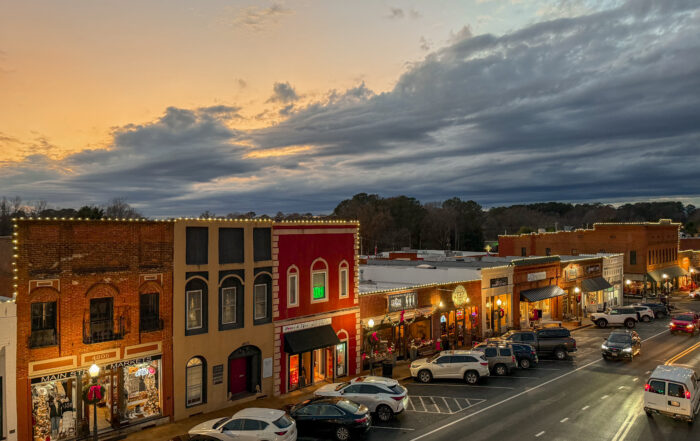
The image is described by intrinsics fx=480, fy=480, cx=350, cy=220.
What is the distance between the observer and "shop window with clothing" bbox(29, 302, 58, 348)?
18197 mm

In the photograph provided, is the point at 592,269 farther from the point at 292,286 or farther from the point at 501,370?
the point at 292,286

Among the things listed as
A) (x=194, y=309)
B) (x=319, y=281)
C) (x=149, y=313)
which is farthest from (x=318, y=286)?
(x=149, y=313)

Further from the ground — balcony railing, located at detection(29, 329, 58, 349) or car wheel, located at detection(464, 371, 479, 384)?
balcony railing, located at detection(29, 329, 58, 349)

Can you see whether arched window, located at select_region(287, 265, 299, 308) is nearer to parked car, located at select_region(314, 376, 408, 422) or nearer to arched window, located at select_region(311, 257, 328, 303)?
arched window, located at select_region(311, 257, 328, 303)

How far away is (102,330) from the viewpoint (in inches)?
783

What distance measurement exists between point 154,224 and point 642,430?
22.5m

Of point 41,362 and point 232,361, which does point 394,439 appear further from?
point 41,362

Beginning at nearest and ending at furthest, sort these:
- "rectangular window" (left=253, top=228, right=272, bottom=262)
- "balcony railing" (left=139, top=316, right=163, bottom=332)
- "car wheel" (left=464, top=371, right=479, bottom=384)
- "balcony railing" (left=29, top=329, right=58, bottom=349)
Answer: "balcony railing" (left=29, top=329, right=58, bottom=349) < "balcony railing" (left=139, top=316, right=163, bottom=332) < "rectangular window" (left=253, top=228, right=272, bottom=262) < "car wheel" (left=464, top=371, right=479, bottom=384)

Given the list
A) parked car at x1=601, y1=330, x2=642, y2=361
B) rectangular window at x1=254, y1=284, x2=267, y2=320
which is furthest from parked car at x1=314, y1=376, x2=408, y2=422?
parked car at x1=601, y1=330, x2=642, y2=361

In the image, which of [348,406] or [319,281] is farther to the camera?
[319,281]

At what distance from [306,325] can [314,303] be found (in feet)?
4.39

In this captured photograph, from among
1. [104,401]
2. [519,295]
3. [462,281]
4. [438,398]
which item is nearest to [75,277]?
[104,401]

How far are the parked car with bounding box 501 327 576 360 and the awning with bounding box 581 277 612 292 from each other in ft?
71.8

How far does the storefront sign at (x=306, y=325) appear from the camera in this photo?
2651 cm
